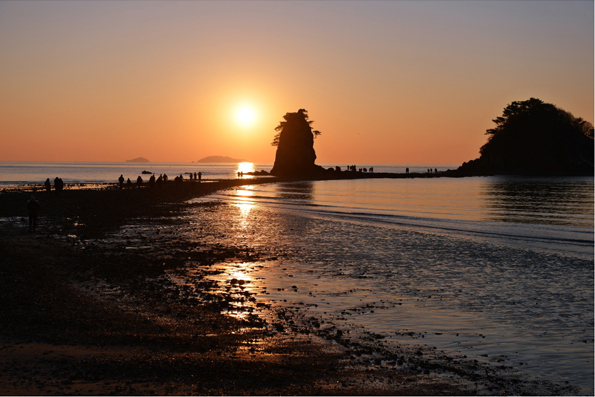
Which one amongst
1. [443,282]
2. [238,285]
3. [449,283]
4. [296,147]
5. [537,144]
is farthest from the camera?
[537,144]

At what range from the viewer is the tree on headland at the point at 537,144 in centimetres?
16550

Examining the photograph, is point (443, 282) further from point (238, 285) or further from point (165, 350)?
point (165, 350)

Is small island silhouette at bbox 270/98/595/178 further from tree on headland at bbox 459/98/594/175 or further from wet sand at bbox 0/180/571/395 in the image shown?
wet sand at bbox 0/180/571/395

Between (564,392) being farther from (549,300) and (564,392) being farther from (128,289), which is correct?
(128,289)

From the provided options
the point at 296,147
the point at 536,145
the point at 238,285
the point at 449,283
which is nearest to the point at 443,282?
the point at 449,283

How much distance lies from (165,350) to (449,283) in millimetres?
10080

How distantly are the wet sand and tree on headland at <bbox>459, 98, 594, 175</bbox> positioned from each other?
17374cm

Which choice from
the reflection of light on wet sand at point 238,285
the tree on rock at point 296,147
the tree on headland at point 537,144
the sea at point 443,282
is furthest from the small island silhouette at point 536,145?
the reflection of light on wet sand at point 238,285

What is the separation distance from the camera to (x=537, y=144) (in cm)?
16625

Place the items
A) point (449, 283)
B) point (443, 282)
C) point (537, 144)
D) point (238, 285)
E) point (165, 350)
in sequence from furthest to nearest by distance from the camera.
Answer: point (537, 144), point (443, 282), point (449, 283), point (238, 285), point (165, 350)

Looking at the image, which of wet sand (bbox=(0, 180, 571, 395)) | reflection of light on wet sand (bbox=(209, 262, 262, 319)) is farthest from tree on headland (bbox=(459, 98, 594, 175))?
wet sand (bbox=(0, 180, 571, 395))

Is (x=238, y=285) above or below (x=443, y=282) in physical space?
above

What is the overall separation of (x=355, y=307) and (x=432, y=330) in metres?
2.31

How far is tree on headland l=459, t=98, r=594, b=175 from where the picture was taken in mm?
165500
